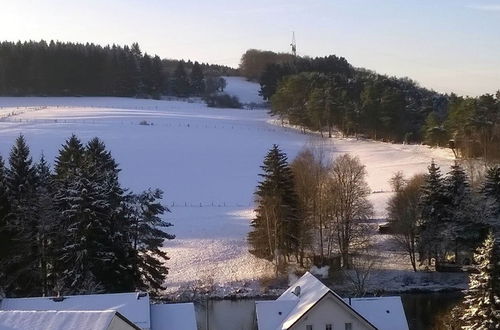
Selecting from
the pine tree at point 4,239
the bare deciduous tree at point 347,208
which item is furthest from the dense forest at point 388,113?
the pine tree at point 4,239

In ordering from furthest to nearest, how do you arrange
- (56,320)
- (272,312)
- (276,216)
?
(276,216), (272,312), (56,320)

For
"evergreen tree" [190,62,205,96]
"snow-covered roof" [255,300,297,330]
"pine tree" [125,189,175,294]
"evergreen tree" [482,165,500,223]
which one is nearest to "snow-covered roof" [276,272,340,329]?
"snow-covered roof" [255,300,297,330]

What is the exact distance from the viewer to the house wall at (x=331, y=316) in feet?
86.8

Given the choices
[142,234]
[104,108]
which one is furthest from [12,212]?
[104,108]

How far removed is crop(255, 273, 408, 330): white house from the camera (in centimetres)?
2634

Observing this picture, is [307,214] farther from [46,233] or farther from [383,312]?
[46,233]

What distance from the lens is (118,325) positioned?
2088cm

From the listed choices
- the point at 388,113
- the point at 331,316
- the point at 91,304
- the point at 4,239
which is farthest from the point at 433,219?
the point at 388,113

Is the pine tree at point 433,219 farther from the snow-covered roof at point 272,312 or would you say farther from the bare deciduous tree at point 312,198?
the snow-covered roof at point 272,312

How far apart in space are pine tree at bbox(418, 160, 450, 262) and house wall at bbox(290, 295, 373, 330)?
18.7 metres

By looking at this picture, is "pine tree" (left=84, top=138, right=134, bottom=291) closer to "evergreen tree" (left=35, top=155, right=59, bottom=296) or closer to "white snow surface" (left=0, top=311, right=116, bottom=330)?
"evergreen tree" (left=35, top=155, right=59, bottom=296)

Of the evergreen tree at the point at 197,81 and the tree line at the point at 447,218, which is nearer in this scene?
the tree line at the point at 447,218

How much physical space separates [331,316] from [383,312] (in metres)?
2.47

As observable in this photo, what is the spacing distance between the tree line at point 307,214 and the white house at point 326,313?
15152 mm
